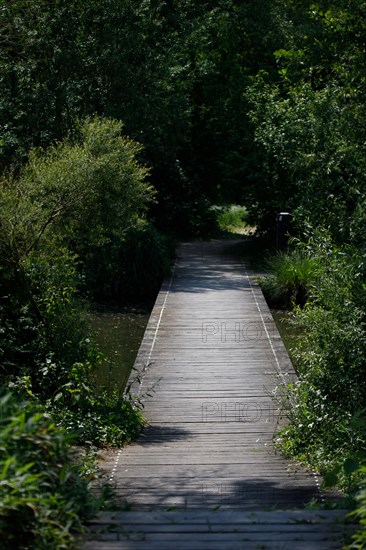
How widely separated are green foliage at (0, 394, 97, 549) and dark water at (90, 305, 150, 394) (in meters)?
6.15

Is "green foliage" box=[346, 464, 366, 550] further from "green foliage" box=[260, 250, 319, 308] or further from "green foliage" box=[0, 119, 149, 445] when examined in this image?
"green foliage" box=[260, 250, 319, 308]

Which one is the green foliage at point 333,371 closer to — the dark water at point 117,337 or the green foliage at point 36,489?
the dark water at point 117,337

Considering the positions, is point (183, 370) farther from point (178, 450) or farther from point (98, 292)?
point (98, 292)

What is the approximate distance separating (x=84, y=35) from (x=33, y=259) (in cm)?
1026

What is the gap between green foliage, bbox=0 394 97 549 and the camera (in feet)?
13.2

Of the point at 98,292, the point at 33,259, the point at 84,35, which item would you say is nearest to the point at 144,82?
the point at 84,35

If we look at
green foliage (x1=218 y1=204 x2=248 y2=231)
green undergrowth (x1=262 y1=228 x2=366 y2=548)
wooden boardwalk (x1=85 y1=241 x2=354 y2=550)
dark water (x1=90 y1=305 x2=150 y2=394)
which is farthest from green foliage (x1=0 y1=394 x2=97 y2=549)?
green foliage (x1=218 y1=204 x2=248 y2=231)

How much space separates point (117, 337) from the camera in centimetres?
1470

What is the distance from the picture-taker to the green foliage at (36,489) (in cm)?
402

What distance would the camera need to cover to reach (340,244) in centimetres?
1060

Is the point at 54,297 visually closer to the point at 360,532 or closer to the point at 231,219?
the point at 360,532

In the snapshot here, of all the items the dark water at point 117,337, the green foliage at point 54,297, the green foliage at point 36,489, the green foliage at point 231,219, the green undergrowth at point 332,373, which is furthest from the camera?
the green foliage at point 231,219

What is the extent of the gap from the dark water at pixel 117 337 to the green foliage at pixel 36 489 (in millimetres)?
6151

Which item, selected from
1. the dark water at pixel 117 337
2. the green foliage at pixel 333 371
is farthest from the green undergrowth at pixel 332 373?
the dark water at pixel 117 337
